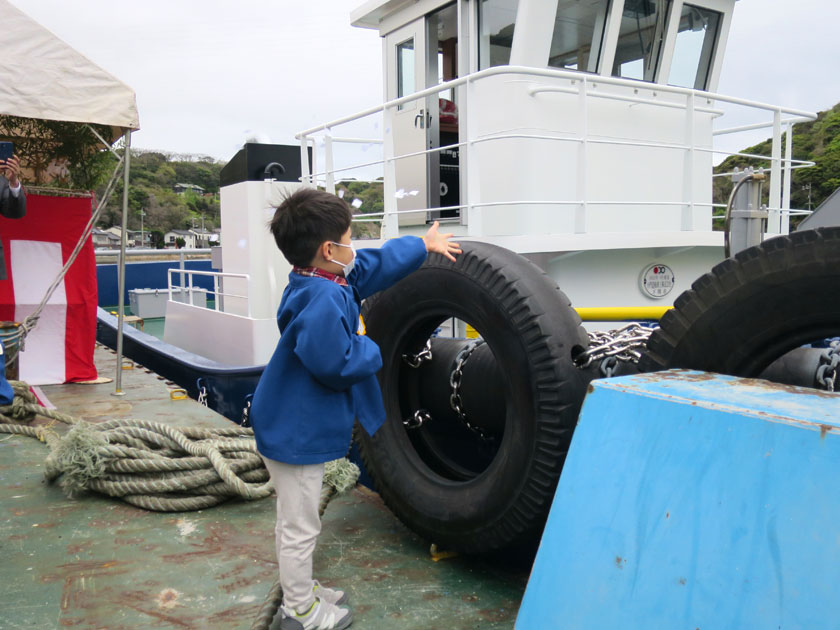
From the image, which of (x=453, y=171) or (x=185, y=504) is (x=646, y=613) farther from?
(x=453, y=171)

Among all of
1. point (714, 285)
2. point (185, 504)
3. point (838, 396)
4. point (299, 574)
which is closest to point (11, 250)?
point (185, 504)

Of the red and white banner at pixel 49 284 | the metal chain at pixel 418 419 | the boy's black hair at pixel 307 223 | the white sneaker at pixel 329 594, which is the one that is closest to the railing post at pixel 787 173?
the metal chain at pixel 418 419

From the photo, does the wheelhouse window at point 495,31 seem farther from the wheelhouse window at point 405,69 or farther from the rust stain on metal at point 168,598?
the rust stain on metal at point 168,598

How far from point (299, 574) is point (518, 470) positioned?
2.25 feet

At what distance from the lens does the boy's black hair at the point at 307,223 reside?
75.3 inches

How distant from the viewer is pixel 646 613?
3.73 ft

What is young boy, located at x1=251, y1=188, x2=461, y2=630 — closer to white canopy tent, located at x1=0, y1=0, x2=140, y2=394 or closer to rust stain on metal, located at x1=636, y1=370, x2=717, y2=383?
rust stain on metal, located at x1=636, y1=370, x2=717, y2=383

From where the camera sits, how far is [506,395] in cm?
210

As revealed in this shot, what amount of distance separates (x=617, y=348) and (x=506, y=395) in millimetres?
364

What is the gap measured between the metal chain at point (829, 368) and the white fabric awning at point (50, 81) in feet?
13.1

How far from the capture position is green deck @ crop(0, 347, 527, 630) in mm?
1964

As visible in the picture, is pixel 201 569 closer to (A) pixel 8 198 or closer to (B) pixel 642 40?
(A) pixel 8 198

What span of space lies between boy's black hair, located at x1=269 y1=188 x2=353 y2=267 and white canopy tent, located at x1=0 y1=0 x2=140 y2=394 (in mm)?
2777

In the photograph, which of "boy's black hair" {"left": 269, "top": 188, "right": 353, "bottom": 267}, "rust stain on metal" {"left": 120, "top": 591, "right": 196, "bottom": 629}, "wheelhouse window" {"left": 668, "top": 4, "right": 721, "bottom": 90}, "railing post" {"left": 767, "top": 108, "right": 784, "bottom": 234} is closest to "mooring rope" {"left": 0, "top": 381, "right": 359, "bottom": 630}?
"rust stain on metal" {"left": 120, "top": 591, "right": 196, "bottom": 629}
